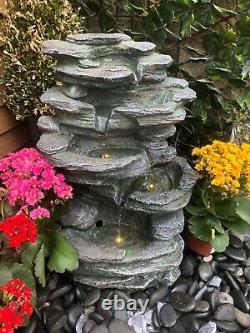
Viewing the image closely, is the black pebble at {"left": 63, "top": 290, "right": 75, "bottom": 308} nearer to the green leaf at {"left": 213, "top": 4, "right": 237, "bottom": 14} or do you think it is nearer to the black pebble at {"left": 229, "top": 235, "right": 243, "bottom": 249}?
the black pebble at {"left": 229, "top": 235, "right": 243, "bottom": 249}

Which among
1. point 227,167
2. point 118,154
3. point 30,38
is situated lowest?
point 227,167

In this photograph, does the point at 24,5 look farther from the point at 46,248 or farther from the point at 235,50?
the point at 46,248

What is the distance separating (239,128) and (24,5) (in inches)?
65.7

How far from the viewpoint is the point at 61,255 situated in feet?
7.04

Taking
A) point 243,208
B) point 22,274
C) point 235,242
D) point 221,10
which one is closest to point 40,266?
point 22,274

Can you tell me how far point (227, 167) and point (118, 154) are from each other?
599mm

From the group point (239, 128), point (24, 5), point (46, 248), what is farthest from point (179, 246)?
point (24, 5)

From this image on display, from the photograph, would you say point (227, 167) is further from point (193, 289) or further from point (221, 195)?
point (193, 289)

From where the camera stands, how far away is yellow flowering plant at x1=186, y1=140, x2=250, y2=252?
2.34 metres

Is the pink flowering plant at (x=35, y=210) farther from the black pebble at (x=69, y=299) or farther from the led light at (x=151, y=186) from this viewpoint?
the led light at (x=151, y=186)

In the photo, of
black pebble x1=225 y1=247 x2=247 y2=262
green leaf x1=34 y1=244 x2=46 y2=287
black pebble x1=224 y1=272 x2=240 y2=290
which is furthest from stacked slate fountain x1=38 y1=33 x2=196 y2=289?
black pebble x1=225 y1=247 x2=247 y2=262

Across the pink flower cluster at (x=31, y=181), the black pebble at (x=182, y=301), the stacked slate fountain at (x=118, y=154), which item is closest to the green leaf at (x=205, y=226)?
the stacked slate fountain at (x=118, y=154)

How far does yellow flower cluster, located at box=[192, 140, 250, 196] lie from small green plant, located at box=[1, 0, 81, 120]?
111cm

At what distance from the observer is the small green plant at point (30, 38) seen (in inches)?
107
